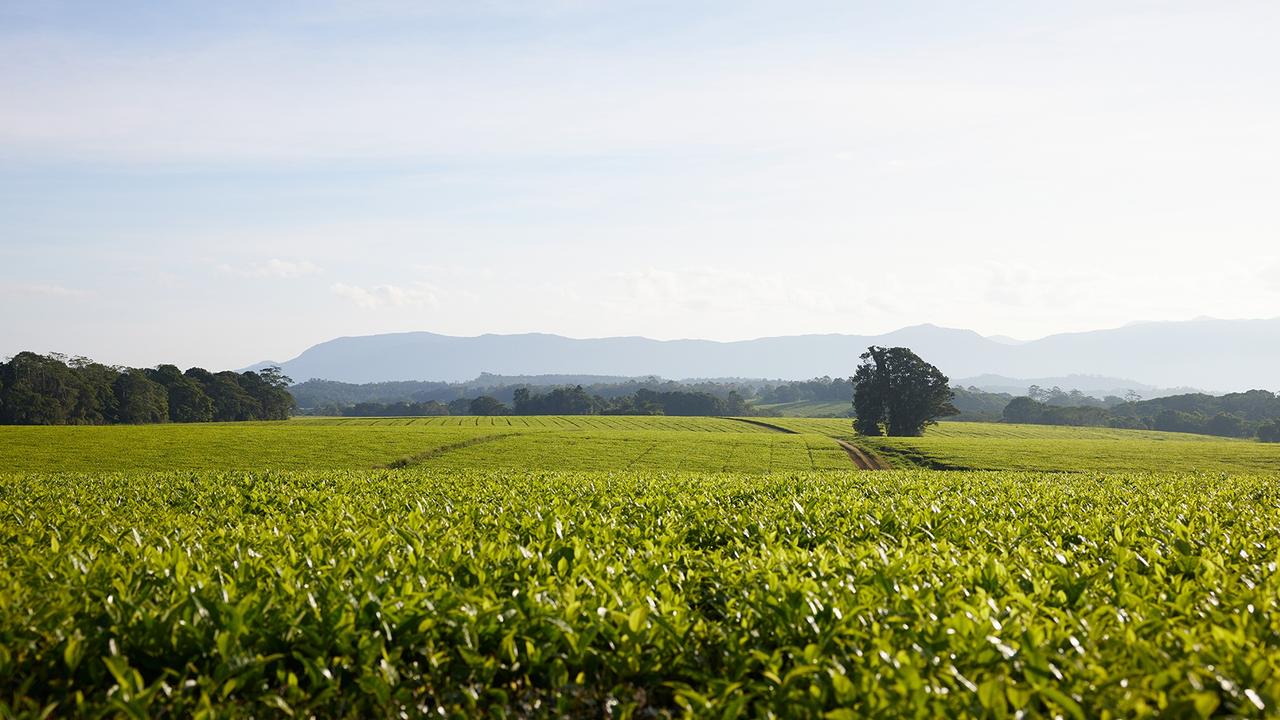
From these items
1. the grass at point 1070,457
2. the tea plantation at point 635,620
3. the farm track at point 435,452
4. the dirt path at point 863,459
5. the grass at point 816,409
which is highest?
the tea plantation at point 635,620

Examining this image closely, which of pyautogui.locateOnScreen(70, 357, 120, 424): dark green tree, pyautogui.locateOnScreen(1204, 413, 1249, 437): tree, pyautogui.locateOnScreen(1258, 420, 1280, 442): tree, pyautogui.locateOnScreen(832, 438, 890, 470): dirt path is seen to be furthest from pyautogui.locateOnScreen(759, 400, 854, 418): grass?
pyautogui.locateOnScreen(70, 357, 120, 424): dark green tree

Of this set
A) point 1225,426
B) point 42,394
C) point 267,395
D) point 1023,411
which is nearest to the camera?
point 42,394

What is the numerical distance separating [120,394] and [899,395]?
107 metres

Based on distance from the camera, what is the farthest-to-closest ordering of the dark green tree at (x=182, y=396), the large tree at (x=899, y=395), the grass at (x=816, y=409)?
the grass at (x=816, y=409) < the dark green tree at (x=182, y=396) < the large tree at (x=899, y=395)

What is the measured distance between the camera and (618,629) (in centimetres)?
471

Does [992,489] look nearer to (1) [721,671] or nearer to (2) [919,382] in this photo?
(1) [721,671]

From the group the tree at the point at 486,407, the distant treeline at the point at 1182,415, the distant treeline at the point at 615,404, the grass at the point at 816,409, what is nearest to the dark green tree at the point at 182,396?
the distant treeline at the point at 615,404

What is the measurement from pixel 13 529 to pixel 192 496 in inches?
205

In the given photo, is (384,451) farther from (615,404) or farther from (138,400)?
(615,404)

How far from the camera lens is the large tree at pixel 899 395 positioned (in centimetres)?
7425

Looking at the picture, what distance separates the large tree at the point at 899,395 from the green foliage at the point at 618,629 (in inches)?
2748

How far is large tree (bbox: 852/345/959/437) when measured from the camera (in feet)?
244

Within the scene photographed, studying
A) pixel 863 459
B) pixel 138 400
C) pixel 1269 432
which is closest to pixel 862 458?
pixel 863 459

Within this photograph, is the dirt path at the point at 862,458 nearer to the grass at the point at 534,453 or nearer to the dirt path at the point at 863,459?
the dirt path at the point at 863,459
